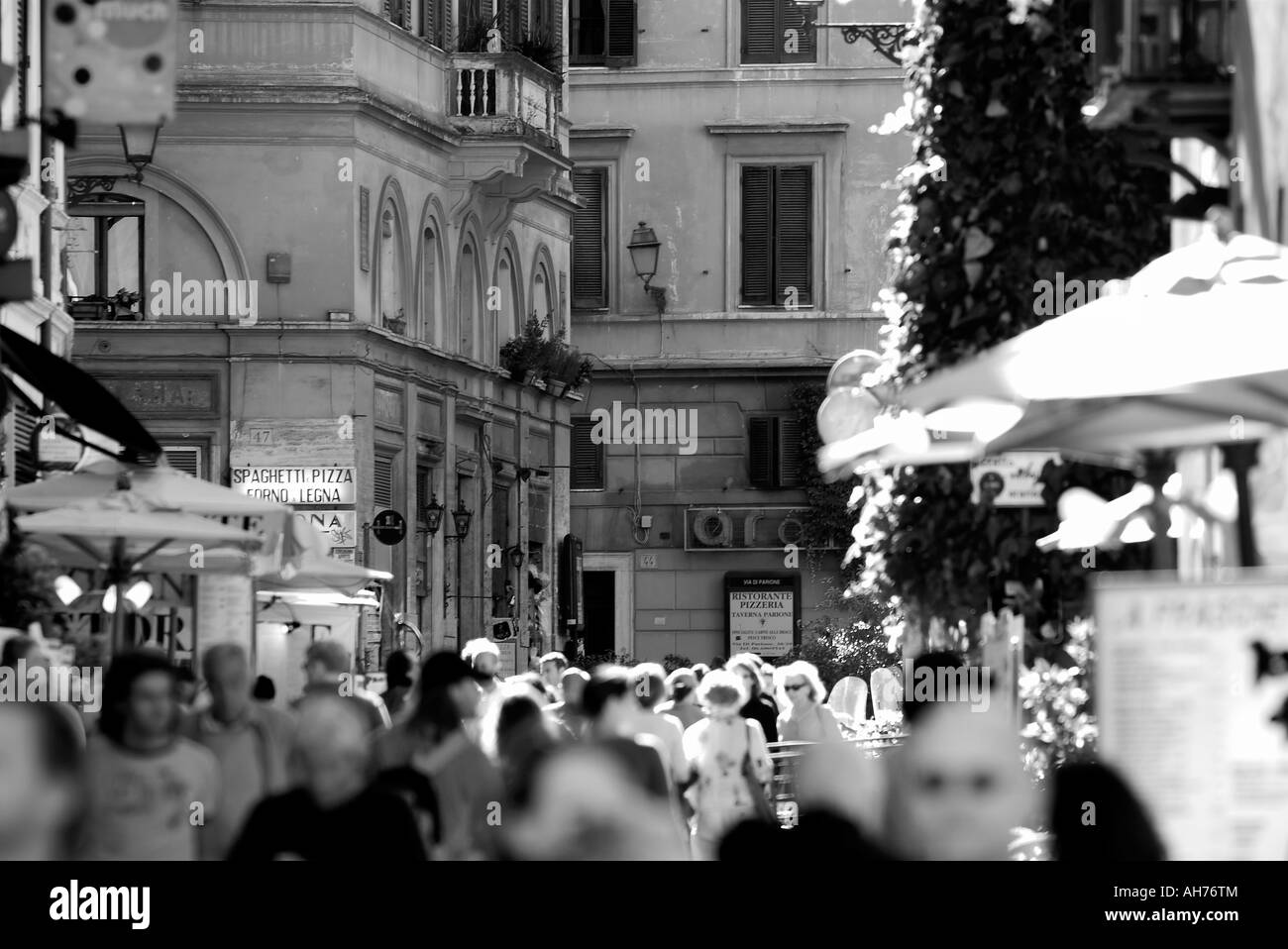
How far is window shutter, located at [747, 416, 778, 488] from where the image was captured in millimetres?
46812

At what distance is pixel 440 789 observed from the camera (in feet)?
29.0

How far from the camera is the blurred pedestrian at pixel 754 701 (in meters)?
17.7

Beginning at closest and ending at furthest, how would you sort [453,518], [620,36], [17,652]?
[17,652], [453,518], [620,36]

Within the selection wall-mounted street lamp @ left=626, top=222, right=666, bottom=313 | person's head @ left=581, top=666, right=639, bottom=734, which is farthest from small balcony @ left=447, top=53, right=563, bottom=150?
person's head @ left=581, top=666, right=639, bottom=734

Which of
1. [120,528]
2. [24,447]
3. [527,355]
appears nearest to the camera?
[120,528]

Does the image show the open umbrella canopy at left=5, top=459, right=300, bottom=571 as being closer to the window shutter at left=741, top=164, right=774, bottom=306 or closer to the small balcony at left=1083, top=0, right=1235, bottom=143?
the small balcony at left=1083, top=0, right=1235, bottom=143

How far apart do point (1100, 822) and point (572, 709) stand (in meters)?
8.47

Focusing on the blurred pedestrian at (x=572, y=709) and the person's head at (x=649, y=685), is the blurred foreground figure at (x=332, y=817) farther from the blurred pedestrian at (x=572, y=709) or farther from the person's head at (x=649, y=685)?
the person's head at (x=649, y=685)

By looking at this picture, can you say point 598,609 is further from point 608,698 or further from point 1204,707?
point 1204,707

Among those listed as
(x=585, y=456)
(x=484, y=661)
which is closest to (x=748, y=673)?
(x=484, y=661)

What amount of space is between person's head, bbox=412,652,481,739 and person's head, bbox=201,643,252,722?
66 cm

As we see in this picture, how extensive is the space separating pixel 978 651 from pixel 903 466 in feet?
3.46

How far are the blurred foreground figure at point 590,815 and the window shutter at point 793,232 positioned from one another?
1604 inches
